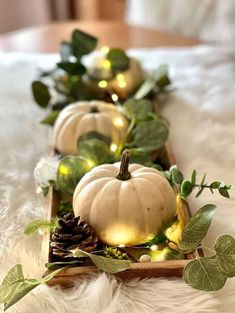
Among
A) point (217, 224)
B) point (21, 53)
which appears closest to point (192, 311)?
point (217, 224)

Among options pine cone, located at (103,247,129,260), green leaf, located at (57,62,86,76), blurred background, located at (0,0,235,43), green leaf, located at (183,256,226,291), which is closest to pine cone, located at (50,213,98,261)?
pine cone, located at (103,247,129,260)

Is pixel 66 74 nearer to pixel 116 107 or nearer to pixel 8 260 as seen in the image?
pixel 116 107

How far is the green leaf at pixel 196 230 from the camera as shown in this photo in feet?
1.98

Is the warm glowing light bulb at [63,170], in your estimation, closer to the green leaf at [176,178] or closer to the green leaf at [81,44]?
the green leaf at [176,178]

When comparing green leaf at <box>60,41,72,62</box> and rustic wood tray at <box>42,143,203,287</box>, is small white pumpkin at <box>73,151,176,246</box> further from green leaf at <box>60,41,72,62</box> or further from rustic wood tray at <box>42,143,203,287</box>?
green leaf at <box>60,41,72,62</box>

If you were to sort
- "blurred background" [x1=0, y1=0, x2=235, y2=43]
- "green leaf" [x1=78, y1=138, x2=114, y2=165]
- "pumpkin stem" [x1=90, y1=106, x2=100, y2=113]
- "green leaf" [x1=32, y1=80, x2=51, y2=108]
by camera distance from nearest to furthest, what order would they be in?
"green leaf" [x1=78, y1=138, x2=114, y2=165], "pumpkin stem" [x1=90, y1=106, x2=100, y2=113], "green leaf" [x1=32, y1=80, x2=51, y2=108], "blurred background" [x1=0, y1=0, x2=235, y2=43]

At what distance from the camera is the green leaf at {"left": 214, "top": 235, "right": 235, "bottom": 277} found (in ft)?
1.83

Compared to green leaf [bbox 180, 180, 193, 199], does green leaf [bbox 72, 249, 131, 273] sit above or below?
below

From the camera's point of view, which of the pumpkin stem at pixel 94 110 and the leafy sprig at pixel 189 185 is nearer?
the leafy sprig at pixel 189 185

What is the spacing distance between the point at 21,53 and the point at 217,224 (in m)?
0.83

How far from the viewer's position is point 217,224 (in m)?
0.67

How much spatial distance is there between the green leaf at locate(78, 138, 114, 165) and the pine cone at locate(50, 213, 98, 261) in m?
0.14

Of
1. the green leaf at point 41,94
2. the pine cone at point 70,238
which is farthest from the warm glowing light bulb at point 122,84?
the pine cone at point 70,238

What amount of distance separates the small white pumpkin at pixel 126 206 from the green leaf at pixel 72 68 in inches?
→ 15.9
